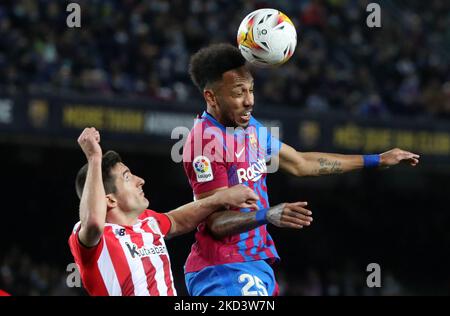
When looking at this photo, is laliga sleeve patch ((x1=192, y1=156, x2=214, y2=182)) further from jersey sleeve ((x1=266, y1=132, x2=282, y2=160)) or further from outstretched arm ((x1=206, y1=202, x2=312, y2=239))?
jersey sleeve ((x1=266, y1=132, x2=282, y2=160))

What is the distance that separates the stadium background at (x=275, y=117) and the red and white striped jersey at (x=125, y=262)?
890 centimetres

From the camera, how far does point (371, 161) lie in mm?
7477

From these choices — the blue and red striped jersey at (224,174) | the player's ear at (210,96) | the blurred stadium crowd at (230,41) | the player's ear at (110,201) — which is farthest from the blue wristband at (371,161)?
the blurred stadium crowd at (230,41)

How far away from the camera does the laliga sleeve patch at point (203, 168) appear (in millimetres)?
6895

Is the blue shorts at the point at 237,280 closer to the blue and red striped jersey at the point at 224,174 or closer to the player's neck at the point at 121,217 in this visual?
the blue and red striped jersey at the point at 224,174

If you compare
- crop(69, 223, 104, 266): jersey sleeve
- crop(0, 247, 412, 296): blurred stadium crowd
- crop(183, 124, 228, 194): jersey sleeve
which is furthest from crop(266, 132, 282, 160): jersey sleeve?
crop(0, 247, 412, 296): blurred stadium crowd

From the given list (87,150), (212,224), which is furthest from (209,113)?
(87,150)

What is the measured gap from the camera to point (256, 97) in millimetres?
17750

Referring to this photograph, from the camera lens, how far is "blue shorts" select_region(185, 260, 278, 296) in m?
6.80

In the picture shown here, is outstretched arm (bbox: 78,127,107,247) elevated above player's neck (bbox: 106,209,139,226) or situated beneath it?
elevated above

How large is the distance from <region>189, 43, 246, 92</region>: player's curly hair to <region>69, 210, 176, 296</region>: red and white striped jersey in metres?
1.22

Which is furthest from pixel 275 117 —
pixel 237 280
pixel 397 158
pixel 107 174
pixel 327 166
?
pixel 107 174

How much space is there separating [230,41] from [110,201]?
1232 cm

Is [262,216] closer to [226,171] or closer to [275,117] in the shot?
[226,171]
